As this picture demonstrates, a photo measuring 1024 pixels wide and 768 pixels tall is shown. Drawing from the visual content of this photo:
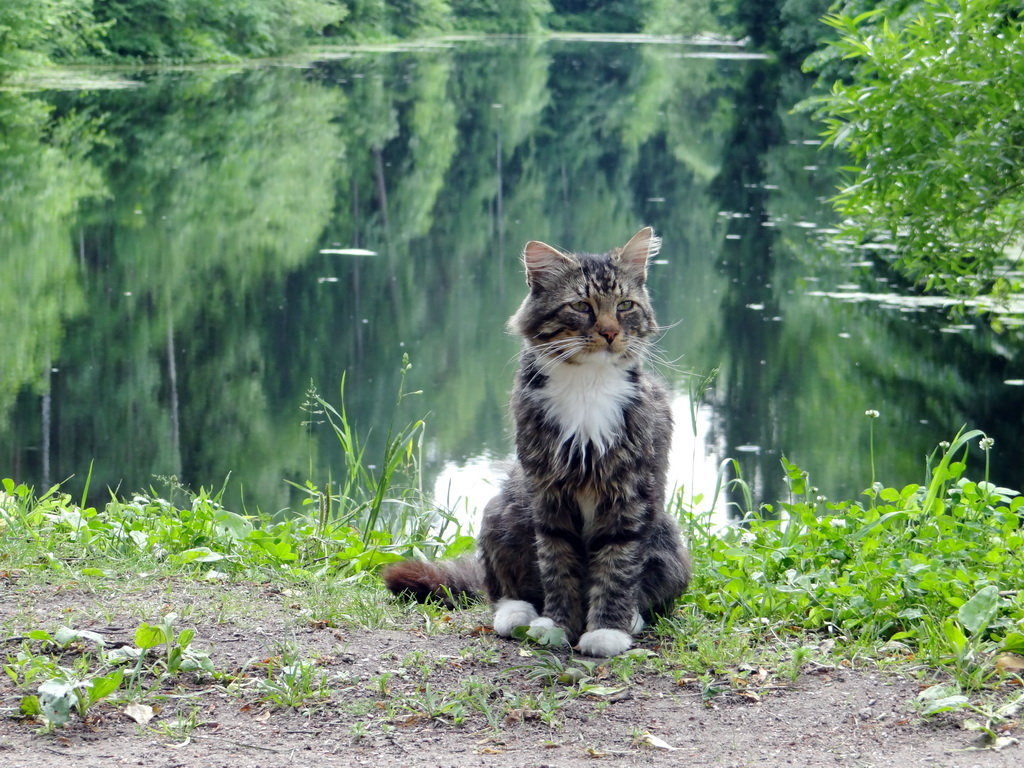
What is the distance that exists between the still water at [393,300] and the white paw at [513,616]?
3.28ft

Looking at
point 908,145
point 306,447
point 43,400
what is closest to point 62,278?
point 43,400

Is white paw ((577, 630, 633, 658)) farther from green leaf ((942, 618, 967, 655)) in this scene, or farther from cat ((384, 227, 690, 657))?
green leaf ((942, 618, 967, 655))

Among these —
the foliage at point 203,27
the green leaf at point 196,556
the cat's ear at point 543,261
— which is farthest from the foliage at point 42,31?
the cat's ear at point 543,261

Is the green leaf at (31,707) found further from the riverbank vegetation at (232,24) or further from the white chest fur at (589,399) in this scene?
the riverbank vegetation at (232,24)

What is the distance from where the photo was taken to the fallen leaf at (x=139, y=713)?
3.10 metres

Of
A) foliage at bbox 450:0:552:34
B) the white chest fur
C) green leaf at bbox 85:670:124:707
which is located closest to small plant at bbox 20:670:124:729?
green leaf at bbox 85:670:124:707

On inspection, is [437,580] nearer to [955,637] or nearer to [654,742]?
[654,742]

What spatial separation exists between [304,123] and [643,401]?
23.4 metres

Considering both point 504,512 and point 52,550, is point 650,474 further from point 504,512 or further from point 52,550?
point 52,550

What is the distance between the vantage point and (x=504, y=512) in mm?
4035

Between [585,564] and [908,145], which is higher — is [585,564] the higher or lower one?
the lower one

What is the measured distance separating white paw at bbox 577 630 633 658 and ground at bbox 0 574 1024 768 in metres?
0.07

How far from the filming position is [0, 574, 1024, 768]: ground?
9.86 ft

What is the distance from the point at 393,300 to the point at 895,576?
999cm
